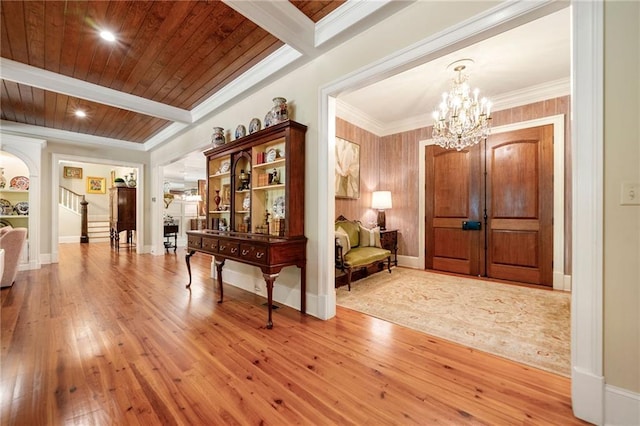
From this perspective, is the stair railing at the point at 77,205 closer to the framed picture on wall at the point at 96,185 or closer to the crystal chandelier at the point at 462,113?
the framed picture on wall at the point at 96,185

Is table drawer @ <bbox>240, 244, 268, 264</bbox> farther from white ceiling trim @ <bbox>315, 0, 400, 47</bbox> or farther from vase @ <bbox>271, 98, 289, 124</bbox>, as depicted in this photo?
white ceiling trim @ <bbox>315, 0, 400, 47</bbox>

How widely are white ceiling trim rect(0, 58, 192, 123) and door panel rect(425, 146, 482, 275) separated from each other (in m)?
4.59

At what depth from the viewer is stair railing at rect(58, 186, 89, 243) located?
8867 mm

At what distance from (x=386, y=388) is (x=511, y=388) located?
0.77 meters

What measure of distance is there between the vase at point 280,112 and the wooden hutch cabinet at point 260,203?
0.44 ft

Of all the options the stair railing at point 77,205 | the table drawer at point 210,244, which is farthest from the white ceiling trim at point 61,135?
the table drawer at point 210,244

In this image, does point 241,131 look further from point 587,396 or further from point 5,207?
point 5,207

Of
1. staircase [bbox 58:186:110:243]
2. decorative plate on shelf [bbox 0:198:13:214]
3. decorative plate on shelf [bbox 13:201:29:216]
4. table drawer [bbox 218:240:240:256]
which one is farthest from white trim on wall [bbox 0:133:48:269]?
staircase [bbox 58:186:110:243]

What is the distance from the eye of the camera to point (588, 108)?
4.42 feet

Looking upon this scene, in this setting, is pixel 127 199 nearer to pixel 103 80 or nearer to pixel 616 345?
pixel 103 80

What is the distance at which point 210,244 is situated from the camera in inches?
127

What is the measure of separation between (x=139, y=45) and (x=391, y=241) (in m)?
4.59

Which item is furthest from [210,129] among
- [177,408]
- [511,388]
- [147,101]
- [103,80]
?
[511,388]

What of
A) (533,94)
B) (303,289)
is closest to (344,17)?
(303,289)
